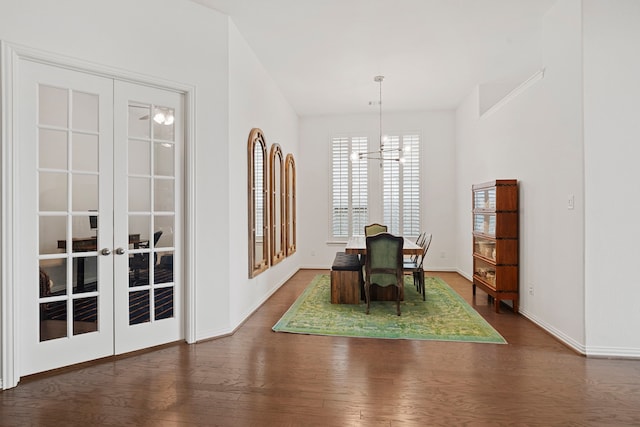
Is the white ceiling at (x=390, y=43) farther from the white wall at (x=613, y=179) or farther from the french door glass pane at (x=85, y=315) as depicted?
the french door glass pane at (x=85, y=315)

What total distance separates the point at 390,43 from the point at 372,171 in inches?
129

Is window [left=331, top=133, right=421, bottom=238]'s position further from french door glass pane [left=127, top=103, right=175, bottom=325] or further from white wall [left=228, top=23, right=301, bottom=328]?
french door glass pane [left=127, top=103, right=175, bottom=325]

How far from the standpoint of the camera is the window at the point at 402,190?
283 inches

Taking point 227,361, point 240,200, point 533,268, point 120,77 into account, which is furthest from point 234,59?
point 533,268

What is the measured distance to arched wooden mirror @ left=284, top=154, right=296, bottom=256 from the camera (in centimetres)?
630

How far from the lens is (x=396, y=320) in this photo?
3936mm

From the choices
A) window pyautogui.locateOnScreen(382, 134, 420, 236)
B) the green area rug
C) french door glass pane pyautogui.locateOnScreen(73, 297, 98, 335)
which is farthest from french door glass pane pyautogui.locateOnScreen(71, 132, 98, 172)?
window pyautogui.locateOnScreen(382, 134, 420, 236)

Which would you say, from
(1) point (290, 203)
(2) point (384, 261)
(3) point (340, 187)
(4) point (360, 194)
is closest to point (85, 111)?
(2) point (384, 261)

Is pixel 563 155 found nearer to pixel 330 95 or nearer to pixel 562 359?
pixel 562 359

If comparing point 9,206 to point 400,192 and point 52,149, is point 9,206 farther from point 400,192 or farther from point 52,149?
point 400,192

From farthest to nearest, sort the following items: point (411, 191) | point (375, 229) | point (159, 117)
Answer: point (411, 191) → point (375, 229) → point (159, 117)

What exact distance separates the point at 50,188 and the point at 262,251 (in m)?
2.62

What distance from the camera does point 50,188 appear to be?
106 inches

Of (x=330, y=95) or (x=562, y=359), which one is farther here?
(x=330, y=95)
